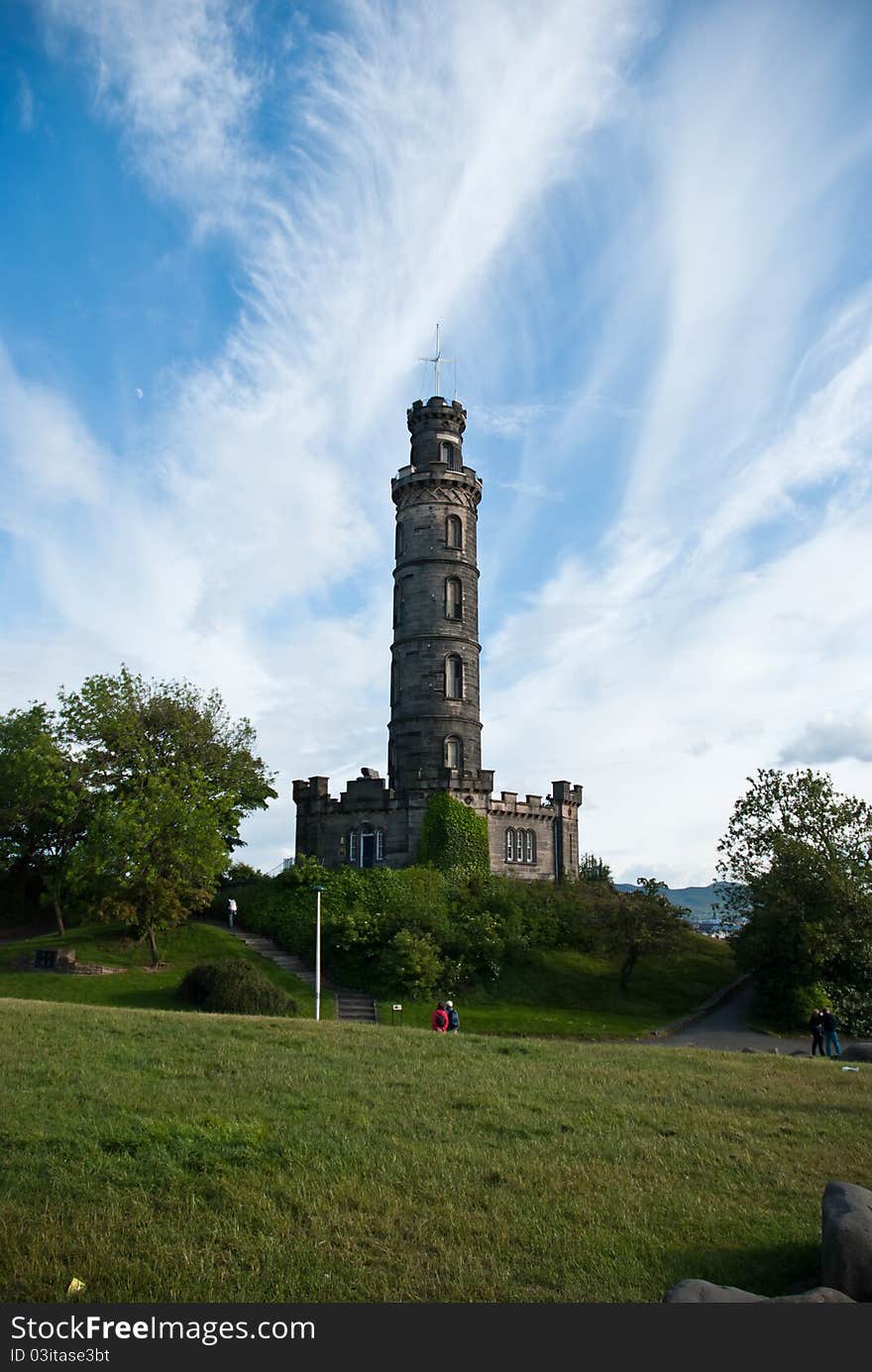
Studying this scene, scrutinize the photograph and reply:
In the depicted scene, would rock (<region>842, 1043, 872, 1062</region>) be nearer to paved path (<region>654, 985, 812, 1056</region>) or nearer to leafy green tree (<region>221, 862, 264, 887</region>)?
paved path (<region>654, 985, 812, 1056</region>)

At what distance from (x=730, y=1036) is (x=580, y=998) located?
23.8 feet

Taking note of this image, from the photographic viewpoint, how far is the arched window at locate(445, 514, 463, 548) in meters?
56.3

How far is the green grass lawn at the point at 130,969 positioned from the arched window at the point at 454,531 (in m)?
24.4

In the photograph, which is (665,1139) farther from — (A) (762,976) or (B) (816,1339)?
(A) (762,976)

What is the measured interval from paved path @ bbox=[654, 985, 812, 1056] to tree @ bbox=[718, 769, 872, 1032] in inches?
60.4

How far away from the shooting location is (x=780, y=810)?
41.5 meters

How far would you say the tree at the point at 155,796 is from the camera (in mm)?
40156

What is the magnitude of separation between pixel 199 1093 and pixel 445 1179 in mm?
4768

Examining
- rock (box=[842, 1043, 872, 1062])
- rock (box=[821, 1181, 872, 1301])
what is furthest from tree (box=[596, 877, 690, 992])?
rock (box=[821, 1181, 872, 1301])

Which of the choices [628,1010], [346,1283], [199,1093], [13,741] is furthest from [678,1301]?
[13,741]

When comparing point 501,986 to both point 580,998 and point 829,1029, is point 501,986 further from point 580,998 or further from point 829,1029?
point 829,1029

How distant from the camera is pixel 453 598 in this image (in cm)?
5581

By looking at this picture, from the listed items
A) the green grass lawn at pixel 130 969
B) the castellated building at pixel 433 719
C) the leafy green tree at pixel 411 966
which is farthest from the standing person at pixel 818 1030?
the castellated building at pixel 433 719

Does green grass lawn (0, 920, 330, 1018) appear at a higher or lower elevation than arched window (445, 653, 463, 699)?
lower
